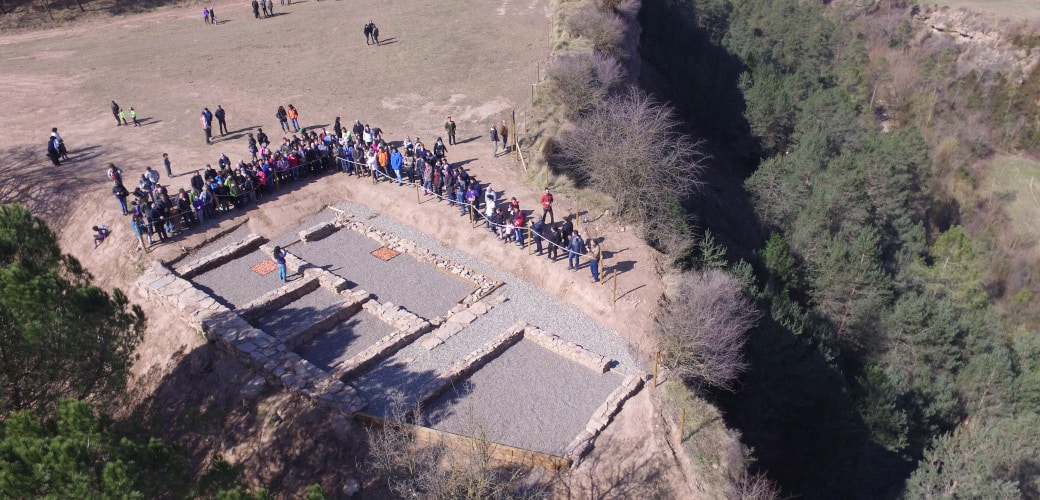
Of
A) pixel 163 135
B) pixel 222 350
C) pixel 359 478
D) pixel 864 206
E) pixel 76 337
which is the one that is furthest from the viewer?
pixel 864 206

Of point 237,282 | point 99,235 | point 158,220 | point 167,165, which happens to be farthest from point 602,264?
point 167,165

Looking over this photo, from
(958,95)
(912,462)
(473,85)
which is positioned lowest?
(912,462)

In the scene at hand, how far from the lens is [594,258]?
72.3 feet

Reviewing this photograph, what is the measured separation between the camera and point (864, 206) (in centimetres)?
3709

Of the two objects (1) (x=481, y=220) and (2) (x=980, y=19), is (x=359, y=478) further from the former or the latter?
(2) (x=980, y=19)

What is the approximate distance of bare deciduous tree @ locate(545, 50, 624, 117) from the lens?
3163 cm

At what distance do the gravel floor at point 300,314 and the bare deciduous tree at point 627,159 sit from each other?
10814mm

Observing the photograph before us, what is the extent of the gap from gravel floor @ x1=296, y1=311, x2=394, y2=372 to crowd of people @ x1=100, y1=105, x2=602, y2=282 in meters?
5.52

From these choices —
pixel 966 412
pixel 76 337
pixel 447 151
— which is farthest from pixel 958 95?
pixel 76 337

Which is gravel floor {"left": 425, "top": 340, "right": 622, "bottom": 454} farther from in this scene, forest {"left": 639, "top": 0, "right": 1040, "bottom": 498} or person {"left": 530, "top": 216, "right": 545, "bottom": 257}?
person {"left": 530, "top": 216, "right": 545, "bottom": 257}

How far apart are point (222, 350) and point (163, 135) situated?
55.2 ft

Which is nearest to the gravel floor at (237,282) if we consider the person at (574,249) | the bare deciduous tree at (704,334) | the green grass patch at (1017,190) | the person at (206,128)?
the person at (574,249)

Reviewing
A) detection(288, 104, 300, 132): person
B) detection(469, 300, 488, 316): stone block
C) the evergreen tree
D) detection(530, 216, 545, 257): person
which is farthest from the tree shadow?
detection(288, 104, 300, 132): person

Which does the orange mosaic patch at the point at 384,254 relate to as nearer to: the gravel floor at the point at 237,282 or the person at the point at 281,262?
the gravel floor at the point at 237,282
